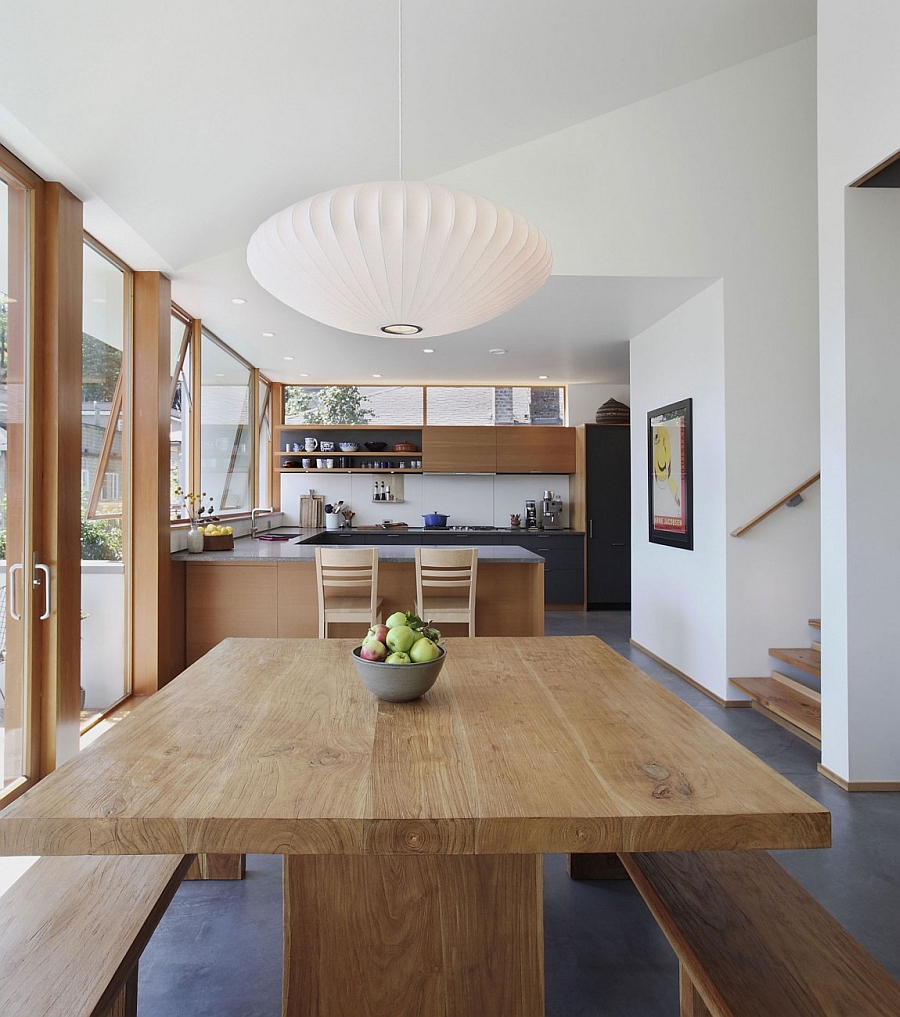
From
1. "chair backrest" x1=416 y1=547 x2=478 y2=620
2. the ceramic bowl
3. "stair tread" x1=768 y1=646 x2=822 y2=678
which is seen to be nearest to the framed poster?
"stair tread" x1=768 y1=646 x2=822 y2=678

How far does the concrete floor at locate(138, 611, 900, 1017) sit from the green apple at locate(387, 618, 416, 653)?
0.94 metres

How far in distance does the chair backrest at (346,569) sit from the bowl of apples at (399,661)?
2.45 metres

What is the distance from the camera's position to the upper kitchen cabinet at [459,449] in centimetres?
801

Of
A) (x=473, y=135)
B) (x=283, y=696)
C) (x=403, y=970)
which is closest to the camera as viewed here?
(x=403, y=970)

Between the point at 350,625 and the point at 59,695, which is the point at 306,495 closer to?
the point at 350,625

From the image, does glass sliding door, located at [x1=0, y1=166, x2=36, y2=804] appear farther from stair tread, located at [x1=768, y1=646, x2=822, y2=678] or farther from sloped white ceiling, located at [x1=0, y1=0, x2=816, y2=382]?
stair tread, located at [x1=768, y1=646, x2=822, y2=678]

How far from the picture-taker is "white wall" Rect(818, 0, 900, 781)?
295 cm

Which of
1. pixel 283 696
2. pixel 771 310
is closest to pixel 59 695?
pixel 283 696

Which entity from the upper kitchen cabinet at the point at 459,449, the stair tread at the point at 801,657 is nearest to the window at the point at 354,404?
the upper kitchen cabinet at the point at 459,449

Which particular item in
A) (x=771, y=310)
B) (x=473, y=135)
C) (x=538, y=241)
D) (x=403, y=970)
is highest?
(x=473, y=135)

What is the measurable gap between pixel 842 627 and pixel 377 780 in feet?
8.36

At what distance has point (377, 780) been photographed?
126 centimetres

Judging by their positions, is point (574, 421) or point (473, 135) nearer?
point (473, 135)

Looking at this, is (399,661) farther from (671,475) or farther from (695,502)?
(671,475)
